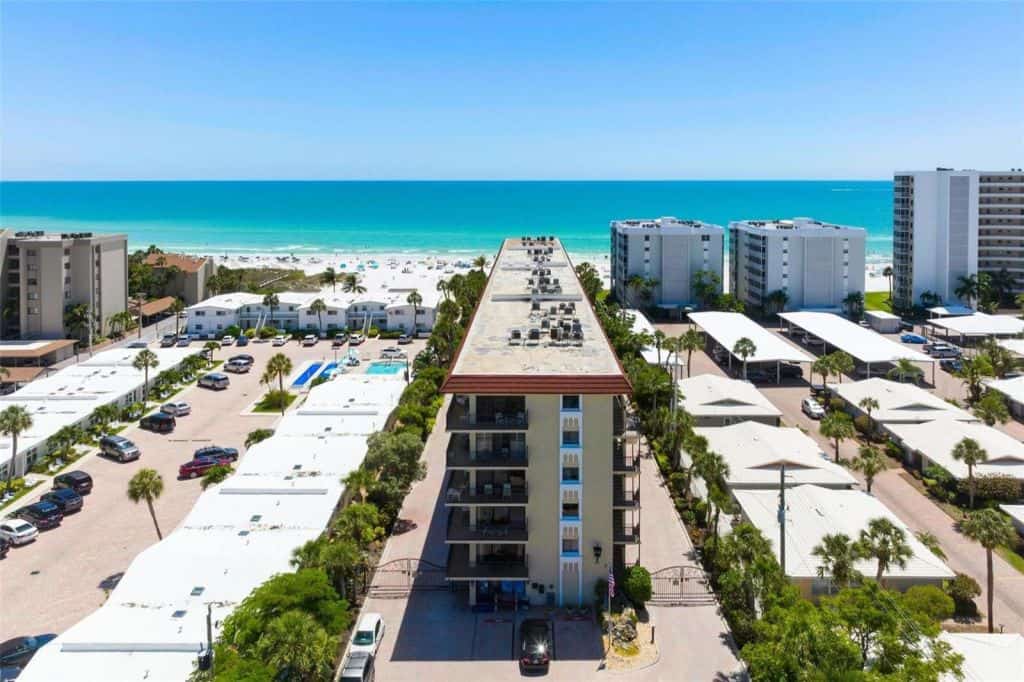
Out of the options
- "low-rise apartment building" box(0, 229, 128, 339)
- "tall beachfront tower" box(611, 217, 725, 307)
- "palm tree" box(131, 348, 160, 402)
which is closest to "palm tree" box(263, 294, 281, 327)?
"low-rise apartment building" box(0, 229, 128, 339)

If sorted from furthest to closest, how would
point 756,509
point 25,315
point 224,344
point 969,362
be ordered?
point 224,344 → point 25,315 → point 969,362 → point 756,509

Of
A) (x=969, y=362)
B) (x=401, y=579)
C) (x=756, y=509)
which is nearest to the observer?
(x=401, y=579)

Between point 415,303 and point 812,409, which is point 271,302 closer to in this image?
point 415,303

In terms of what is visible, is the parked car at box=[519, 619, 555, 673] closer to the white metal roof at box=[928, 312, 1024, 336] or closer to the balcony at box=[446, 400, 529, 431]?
the balcony at box=[446, 400, 529, 431]

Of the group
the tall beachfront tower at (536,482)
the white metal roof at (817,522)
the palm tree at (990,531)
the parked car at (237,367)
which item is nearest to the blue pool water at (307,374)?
the parked car at (237,367)

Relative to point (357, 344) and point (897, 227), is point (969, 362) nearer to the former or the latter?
point (897, 227)

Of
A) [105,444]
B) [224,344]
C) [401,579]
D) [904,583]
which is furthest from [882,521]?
[224,344]

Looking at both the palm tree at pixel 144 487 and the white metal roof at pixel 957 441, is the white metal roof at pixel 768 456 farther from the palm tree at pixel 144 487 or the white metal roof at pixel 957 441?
the palm tree at pixel 144 487
